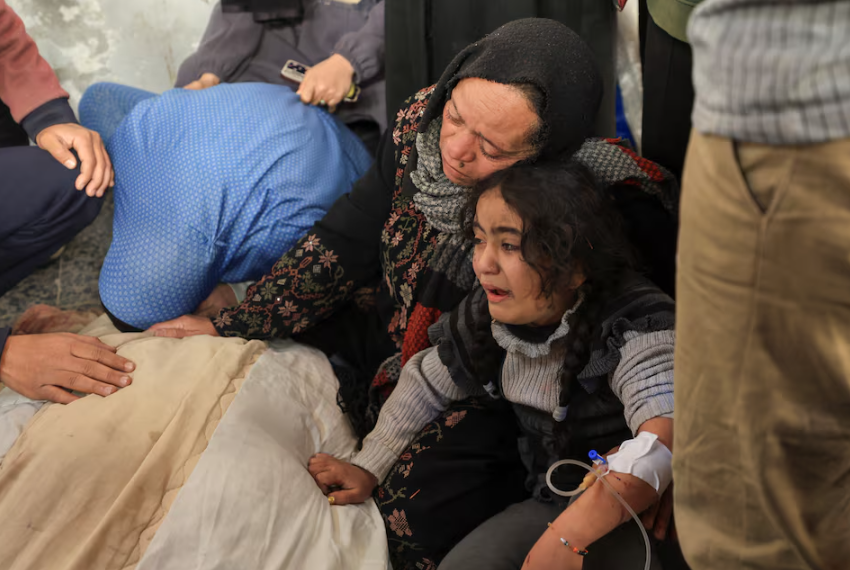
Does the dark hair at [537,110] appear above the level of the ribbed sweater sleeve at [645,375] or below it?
above

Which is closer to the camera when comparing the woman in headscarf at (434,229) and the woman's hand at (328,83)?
the woman in headscarf at (434,229)

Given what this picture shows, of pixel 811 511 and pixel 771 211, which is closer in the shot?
pixel 771 211

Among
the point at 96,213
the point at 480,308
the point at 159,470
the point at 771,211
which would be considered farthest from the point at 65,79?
the point at 771,211

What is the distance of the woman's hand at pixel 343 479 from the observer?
1124 mm

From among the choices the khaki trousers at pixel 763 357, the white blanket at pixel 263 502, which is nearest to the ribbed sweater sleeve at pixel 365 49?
the white blanket at pixel 263 502

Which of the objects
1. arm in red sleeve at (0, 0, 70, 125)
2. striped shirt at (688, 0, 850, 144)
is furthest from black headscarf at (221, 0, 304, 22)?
striped shirt at (688, 0, 850, 144)

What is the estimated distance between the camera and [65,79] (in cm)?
197

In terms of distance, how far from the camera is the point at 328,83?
1.53 m

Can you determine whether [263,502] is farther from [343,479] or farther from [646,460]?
[646,460]

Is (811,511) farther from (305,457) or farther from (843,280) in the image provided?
(305,457)

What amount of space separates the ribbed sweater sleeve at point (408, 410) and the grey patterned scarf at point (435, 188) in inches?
8.9

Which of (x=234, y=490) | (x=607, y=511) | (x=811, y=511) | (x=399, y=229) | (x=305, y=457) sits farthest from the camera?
(x=399, y=229)

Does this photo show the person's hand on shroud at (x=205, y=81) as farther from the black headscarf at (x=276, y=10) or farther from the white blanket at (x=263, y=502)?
the white blanket at (x=263, y=502)

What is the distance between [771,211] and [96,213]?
1352 millimetres
